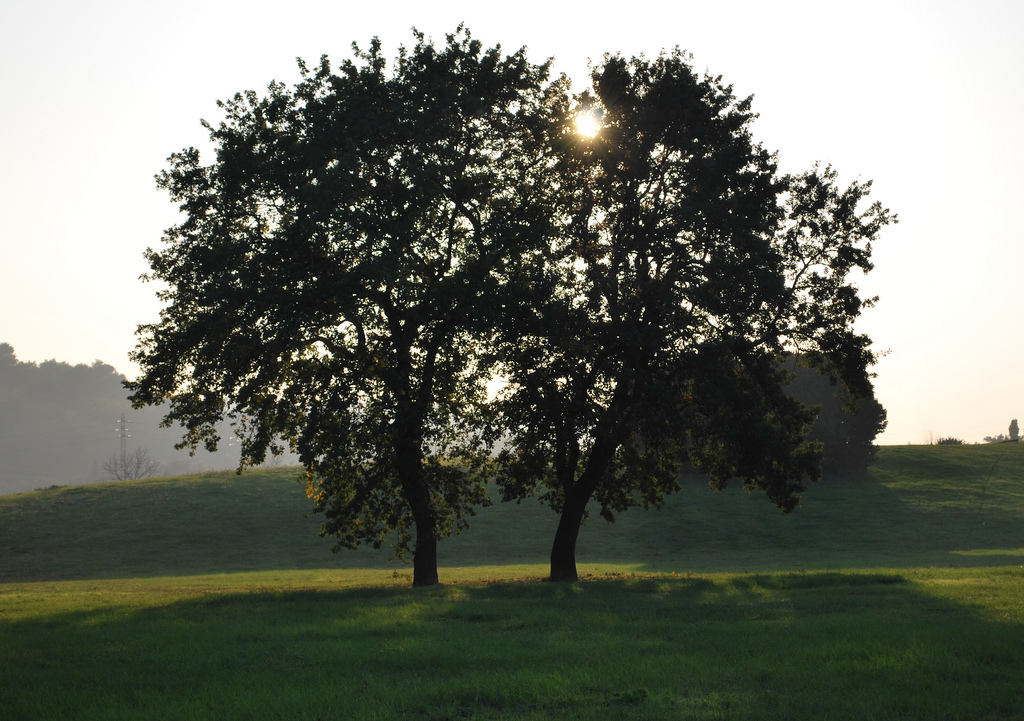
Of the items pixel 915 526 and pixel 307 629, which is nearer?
pixel 307 629

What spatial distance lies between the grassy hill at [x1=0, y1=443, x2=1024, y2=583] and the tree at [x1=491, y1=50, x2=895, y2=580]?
1487cm

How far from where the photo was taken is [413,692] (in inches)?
431

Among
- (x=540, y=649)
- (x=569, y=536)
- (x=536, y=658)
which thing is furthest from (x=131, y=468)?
(x=536, y=658)

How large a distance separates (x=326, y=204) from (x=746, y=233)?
12897mm

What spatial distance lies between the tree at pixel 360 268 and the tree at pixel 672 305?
185 centimetres

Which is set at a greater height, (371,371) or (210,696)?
(371,371)

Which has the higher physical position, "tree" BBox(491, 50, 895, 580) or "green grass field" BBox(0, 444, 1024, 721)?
"tree" BBox(491, 50, 895, 580)

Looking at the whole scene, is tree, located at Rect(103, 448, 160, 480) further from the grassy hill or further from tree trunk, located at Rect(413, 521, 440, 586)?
tree trunk, located at Rect(413, 521, 440, 586)

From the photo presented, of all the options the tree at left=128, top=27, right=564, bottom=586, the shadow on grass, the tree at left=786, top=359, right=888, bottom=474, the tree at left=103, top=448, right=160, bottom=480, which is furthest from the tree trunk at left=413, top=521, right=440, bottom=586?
the tree at left=103, top=448, right=160, bottom=480

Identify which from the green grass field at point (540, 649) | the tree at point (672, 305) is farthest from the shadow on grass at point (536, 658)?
the tree at point (672, 305)

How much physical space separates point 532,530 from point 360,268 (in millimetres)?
40562

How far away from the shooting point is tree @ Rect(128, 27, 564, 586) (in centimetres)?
2473

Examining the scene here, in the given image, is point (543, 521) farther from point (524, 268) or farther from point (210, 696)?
point (210, 696)

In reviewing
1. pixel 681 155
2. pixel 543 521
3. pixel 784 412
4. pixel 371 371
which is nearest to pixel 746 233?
pixel 681 155
